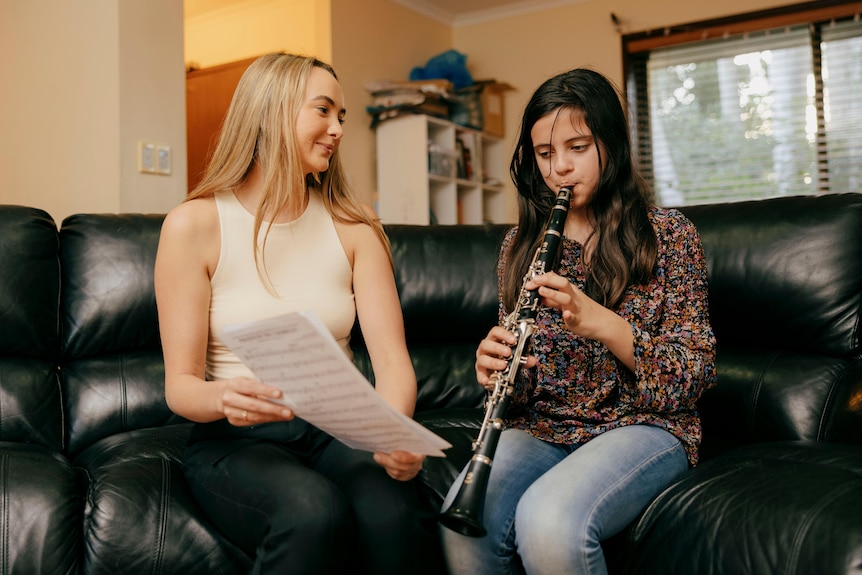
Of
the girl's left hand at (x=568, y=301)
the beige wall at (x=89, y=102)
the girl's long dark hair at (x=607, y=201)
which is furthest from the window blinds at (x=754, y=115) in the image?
the girl's left hand at (x=568, y=301)

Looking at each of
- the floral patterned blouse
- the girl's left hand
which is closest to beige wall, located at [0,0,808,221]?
the floral patterned blouse

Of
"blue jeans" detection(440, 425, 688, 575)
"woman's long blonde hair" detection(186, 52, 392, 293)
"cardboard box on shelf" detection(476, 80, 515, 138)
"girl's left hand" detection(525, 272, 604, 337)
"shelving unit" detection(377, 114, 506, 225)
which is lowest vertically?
"blue jeans" detection(440, 425, 688, 575)

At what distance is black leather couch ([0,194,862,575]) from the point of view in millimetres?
1317

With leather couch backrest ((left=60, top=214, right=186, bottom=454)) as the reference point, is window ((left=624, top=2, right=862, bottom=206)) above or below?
above

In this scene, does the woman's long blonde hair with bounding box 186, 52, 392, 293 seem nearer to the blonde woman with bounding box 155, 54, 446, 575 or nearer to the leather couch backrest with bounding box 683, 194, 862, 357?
the blonde woman with bounding box 155, 54, 446, 575

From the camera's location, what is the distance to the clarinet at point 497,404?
1112 millimetres

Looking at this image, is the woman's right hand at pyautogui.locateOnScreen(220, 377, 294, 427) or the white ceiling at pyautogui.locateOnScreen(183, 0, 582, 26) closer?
the woman's right hand at pyautogui.locateOnScreen(220, 377, 294, 427)

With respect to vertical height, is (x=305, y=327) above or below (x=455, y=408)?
above

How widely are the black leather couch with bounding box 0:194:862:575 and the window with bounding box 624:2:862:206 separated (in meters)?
2.91

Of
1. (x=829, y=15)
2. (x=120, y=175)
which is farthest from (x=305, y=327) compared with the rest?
(x=829, y=15)

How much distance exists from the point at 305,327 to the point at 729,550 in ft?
2.43

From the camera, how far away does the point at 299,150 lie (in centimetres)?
150

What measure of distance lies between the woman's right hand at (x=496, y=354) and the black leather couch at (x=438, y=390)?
31cm

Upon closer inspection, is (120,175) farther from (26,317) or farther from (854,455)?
(854,455)
